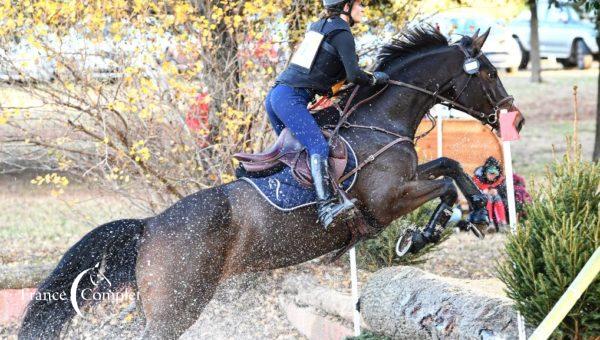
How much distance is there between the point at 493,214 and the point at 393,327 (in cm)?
362

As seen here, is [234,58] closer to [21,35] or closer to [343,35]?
[21,35]

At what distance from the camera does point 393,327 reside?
225 inches

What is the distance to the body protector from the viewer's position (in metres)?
5.45

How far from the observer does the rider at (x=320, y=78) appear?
539cm

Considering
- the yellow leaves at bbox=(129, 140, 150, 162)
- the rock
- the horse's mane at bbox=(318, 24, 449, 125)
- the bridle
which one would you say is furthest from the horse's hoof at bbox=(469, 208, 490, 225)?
the yellow leaves at bbox=(129, 140, 150, 162)

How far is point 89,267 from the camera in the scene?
17.5 ft

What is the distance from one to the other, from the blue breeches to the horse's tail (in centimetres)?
108

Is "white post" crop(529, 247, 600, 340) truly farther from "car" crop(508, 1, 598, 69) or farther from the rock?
"car" crop(508, 1, 598, 69)

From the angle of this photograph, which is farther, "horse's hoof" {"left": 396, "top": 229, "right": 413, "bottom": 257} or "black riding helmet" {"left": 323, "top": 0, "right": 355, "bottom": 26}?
"horse's hoof" {"left": 396, "top": 229, "right": 413, "bottom": 257}

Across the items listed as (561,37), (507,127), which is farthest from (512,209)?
(561,37)

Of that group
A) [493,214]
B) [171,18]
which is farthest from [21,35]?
[493,214]

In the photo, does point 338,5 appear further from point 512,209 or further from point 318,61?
point 512,209

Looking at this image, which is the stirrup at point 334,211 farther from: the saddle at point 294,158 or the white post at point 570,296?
the white post at point 570,296

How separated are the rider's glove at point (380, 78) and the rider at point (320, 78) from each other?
0.09 m
